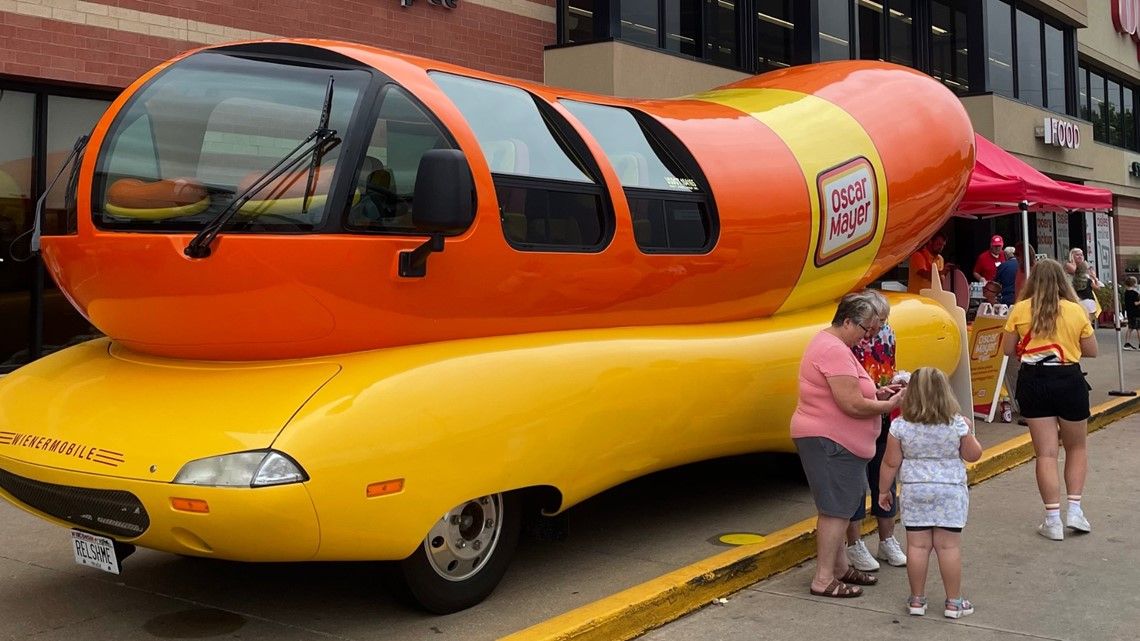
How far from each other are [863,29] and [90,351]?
18175 millimetres

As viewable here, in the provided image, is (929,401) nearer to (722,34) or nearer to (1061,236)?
(722,34)

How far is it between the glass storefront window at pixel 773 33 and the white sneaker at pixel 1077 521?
455 inches

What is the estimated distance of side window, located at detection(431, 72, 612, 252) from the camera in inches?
200

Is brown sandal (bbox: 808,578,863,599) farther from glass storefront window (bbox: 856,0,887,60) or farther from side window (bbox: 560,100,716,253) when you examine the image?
glass storefront window (bbox: 856,0,887,60)

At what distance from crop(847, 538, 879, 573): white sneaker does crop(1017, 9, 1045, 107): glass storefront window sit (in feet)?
65.0

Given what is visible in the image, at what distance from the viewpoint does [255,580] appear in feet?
17.8

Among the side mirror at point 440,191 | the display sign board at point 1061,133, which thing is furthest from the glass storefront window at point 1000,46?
the side mirror at point 440,191

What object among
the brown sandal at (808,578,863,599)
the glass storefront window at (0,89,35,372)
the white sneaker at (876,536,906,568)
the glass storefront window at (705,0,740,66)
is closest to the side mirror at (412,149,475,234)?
the brown sandal at (808,578,863,599)

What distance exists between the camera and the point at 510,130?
5.29 meters

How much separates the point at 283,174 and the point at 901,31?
19.8 meters

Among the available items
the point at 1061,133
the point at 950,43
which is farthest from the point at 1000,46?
the point at 1061,133

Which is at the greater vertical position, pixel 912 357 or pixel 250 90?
pixel 250 90

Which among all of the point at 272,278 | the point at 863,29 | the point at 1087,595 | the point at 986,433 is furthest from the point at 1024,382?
the point at 863,29

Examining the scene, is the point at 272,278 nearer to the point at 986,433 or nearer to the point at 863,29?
the point at 986,433
